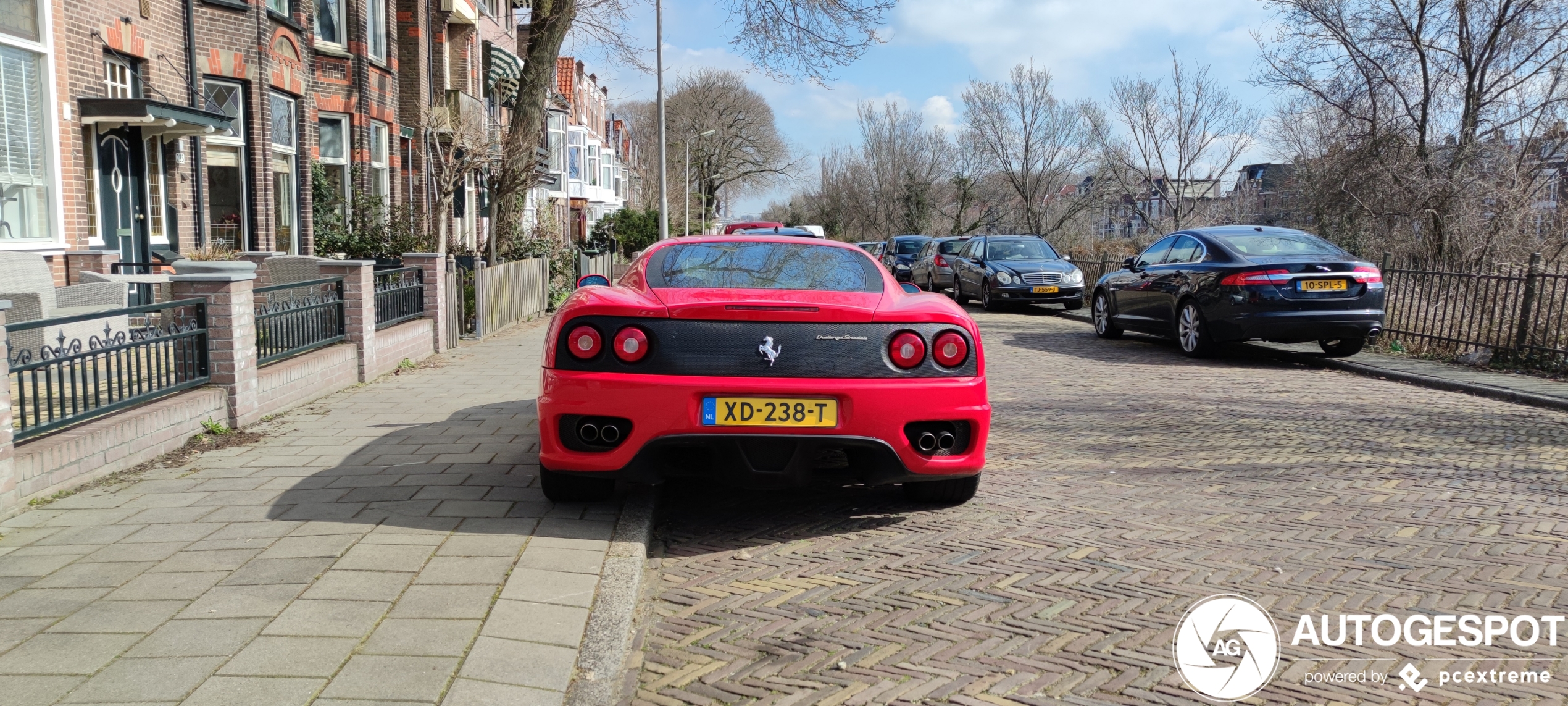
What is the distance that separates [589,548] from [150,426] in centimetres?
307

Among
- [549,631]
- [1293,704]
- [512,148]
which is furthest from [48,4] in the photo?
[1293,704]

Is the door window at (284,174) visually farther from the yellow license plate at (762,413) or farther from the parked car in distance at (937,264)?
the yellow license plate at (762,413)

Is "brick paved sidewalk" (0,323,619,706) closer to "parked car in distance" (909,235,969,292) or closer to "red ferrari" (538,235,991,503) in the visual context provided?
"red ferrari" (538,235,991,503)

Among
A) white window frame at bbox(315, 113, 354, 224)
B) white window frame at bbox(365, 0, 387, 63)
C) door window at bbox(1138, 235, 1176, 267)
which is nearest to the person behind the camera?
door window at bbox(1138, 235, 1176, 267)

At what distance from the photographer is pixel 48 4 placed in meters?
10.8

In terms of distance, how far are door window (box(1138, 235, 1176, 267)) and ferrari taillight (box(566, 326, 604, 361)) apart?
1011 cm

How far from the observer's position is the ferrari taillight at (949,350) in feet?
15.3

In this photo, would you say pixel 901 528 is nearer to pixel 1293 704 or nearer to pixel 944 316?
pixel 944 316

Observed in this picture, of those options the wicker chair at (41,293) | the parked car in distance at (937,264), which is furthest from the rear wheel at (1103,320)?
the wicker chair at (41,293)

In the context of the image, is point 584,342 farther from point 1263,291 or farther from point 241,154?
point 241,154

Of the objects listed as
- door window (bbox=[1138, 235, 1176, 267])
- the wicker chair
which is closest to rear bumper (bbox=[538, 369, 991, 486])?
the wicker chair

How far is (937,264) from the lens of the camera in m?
24.5

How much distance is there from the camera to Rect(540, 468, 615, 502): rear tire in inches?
195

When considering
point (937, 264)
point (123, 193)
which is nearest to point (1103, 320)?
point (937, 264)
